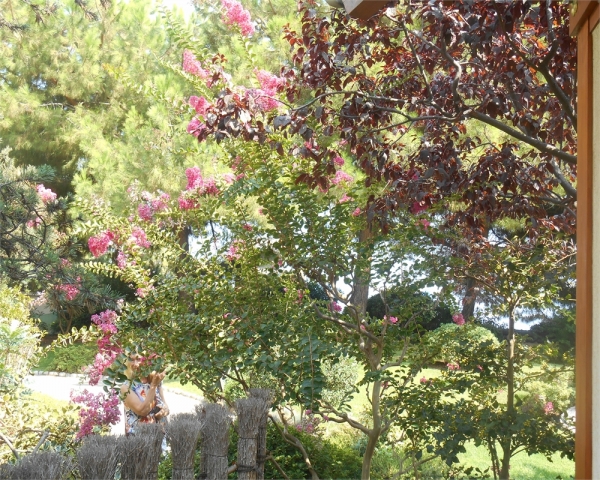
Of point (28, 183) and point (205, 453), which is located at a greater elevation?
point (28, 183)

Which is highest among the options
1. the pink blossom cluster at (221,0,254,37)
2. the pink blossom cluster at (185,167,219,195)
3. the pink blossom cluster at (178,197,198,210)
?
the pink blossom cluster at (221,0,254,37)

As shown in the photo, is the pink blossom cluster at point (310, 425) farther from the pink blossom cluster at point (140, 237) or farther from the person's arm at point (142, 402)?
the pink blossom cluster at point (140, 237)

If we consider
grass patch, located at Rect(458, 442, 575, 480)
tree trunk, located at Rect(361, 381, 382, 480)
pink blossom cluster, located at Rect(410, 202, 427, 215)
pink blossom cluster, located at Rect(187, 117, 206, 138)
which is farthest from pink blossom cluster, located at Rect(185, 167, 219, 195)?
grass patch, located at Rect(458, 442, 575, 480)

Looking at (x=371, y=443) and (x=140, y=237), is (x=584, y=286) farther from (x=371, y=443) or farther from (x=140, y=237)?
(x=140, y=237)

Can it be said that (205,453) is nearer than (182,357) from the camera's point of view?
Yes

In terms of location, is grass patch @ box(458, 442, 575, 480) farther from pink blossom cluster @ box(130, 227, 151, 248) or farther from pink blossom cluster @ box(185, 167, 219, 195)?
pink blossom cluster @ box(130, 227, 151, 248)

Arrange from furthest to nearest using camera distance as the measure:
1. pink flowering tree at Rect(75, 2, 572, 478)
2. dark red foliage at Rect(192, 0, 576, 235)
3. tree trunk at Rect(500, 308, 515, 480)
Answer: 1. tree trunk at Rect(500, 308, 515, 480)
2. pink flowering tree at Rect(75, 2, 572, 478)
3. dark red foliage at Rect(192, 0, 576, 235)

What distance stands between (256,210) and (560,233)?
3.28 metres

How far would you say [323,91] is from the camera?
2846 millimetres

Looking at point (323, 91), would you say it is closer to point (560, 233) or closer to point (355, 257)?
point (355, 257)

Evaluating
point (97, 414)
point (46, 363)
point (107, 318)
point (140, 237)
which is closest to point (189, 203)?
point (140, 237)

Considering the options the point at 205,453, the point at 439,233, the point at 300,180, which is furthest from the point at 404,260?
the point at 205,453

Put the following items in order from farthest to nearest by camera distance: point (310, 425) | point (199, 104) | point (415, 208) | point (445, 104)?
point (310, 425)
point (199, 104)
point (415, 208)
point (445, 104)

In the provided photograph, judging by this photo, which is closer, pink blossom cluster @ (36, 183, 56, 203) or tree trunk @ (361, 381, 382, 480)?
tree trunk @ (361, 381, 382, 480)
